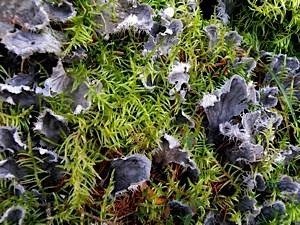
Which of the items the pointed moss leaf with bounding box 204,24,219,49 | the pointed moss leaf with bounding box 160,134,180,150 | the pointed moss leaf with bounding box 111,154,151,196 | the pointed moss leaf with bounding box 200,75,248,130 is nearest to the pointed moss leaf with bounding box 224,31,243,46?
the pointed moss leaf with bounding box 204,24,219,49

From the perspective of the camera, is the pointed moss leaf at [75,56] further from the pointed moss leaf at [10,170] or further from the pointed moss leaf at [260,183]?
the pointed moss leaf at [260,183]

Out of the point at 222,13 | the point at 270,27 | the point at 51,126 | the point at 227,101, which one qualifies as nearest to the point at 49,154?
the point at 51,126

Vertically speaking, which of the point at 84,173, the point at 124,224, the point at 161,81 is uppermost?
the point at 161,81

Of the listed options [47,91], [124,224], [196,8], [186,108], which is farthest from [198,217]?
[196,8]

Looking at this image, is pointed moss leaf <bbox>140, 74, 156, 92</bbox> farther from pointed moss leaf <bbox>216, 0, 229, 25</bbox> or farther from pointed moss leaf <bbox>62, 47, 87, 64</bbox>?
pointed moss leaf <bbox>216, 0, 229, 25</bbox>


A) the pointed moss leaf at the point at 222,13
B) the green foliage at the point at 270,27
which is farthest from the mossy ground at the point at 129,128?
the green foliage at the point at 270,27

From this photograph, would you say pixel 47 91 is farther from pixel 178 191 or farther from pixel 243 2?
pixel 243 2
